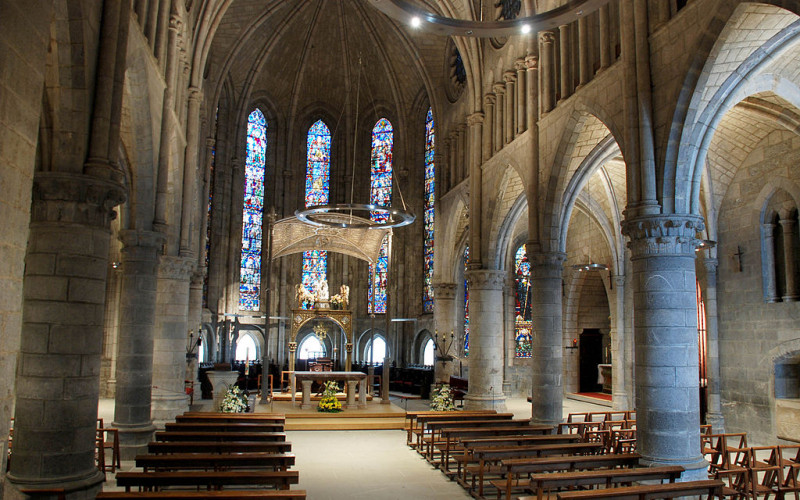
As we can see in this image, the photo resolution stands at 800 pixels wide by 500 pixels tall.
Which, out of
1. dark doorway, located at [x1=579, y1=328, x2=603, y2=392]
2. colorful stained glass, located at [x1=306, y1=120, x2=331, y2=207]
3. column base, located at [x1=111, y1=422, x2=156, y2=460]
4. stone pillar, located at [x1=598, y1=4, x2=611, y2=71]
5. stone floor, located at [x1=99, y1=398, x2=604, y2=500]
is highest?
colorful stained glass, located at [x1=306, y1=120, x2=331, y2=207]

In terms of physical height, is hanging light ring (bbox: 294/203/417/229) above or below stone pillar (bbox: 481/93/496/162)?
below

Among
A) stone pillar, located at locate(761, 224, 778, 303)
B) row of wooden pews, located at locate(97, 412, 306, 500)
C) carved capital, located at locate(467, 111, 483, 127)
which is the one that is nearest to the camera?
row of wooden pews, located at locate(97, 412, 306, 500)

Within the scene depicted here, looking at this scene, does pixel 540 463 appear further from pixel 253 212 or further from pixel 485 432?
pixel 253 212

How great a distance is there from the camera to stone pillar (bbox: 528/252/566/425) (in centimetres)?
1560

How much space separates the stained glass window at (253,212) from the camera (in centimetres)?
3056

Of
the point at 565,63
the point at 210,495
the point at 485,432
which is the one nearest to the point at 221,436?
the point at 210,495

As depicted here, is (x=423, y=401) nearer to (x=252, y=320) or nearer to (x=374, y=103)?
(x=252, y=320)

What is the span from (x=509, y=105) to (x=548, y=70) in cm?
299

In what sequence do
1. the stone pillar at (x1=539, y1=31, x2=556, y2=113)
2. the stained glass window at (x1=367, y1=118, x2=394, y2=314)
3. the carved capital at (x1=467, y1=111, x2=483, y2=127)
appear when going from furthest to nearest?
the stained glass window at (x1=367, y1=118, x2=394, y2=314) → the carved capital at (x1=467, y1=111, x2=483, y2=127) → the stone pillar at (x1=539, y1=31, x2=556, y2=113)

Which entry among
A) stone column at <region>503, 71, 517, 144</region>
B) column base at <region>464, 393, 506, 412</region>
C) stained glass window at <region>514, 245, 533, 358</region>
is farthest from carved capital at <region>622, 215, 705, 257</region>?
stained glass window at <region>514, 245, 533, 358</region>

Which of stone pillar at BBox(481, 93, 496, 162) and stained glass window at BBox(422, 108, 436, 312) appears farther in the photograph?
stained glass window at BBox(422, 108, 436, 312)

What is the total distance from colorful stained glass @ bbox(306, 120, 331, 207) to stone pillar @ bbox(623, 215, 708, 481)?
23719mm

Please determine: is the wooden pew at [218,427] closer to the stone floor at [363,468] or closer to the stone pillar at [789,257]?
the stone floor at [363,468]

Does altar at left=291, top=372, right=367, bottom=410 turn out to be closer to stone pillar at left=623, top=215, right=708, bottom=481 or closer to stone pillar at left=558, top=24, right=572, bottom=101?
stone pillar at left=558, top=24, right=572, bottom=101
